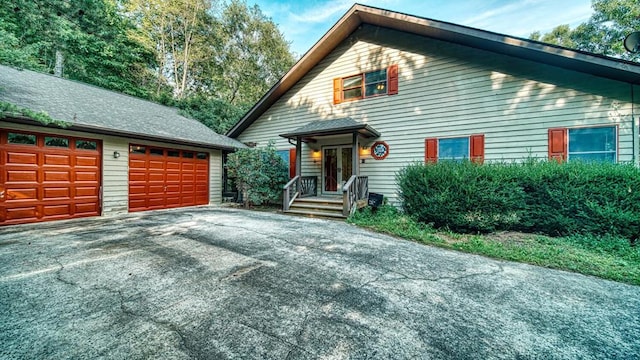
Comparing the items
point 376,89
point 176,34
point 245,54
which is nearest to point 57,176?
point 376,89

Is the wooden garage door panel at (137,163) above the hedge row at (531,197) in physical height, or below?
above

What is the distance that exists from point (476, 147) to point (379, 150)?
112 inches

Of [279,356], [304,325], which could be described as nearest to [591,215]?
[304,325]

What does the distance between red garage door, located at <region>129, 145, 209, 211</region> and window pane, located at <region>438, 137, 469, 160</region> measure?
9.02 m

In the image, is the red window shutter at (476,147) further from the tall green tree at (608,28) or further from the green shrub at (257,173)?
the tall green tree at (608,28)

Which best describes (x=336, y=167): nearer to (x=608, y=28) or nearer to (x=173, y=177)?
(x=173, y=177)

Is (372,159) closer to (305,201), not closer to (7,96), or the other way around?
(305,201)

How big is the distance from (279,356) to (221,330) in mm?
604

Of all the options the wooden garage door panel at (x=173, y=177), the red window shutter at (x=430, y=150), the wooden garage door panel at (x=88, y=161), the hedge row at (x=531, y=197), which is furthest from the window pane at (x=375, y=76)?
the wooden garage door panel at (x=88, y=161)

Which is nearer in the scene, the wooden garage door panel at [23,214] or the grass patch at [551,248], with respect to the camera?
the grass patch at [551,248]

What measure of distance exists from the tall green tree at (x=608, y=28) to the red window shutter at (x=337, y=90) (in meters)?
15.0

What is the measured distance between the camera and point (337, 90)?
9180mm

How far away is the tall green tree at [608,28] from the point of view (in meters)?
12.8

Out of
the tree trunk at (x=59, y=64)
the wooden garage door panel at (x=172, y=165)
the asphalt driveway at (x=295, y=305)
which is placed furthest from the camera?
the tree trunk at (x=59, y=64)
